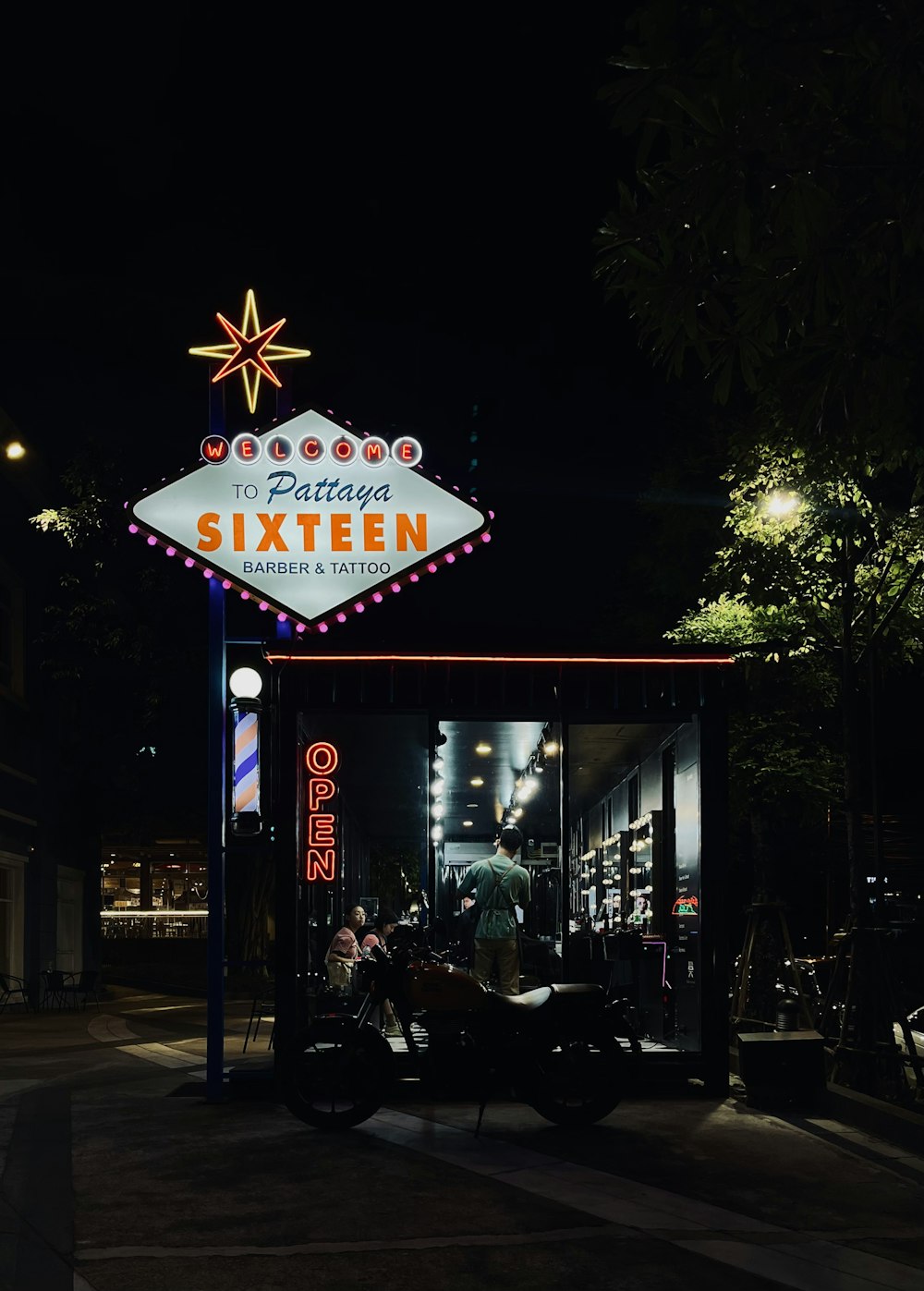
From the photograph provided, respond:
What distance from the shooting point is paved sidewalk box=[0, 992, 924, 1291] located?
642cm

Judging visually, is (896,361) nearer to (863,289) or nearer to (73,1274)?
(863,289)

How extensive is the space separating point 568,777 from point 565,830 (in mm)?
715

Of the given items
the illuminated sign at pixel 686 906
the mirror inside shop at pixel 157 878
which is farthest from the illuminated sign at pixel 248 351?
the mirror inside shop at pixel 157 878

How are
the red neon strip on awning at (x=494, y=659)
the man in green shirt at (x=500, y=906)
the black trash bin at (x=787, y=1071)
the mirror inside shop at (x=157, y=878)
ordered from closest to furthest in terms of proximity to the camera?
the black trash bin at (x=787, y=1071)
the red neon strip on awning at (x=494, y=659)
the man in green shirt at (x=500, y=906)
the mirror inside shop at (x=157, y=878)

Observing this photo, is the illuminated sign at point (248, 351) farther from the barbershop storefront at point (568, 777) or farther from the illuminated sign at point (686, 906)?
the illuminated sign at point (686, 906)

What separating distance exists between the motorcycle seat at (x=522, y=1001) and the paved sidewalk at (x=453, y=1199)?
866 millimetres

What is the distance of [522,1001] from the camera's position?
999 cm

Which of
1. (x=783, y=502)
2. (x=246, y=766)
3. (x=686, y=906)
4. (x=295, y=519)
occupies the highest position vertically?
(x=783, y=502)

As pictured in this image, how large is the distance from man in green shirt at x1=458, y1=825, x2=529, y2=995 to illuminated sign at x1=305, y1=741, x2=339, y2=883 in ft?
4.30

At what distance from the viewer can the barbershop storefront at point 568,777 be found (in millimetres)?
12242

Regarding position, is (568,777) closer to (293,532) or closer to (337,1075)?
(293,532)

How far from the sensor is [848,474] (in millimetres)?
12578

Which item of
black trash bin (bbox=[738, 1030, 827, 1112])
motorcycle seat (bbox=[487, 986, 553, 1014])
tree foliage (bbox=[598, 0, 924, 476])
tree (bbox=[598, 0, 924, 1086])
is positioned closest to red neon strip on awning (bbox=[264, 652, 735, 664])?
black trash bin (bbox=[738, 1030, 827, 1112])

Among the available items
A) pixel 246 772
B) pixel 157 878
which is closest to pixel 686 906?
pixel 246 772
